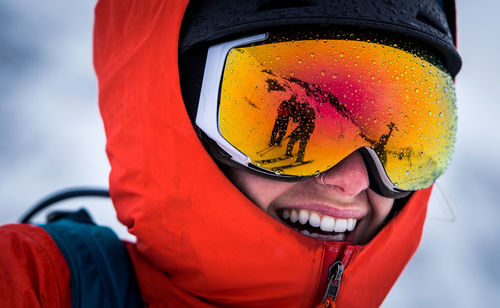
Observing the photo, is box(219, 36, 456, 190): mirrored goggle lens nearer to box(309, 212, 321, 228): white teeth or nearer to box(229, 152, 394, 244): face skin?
box(229, 152, 394, 244): face skin

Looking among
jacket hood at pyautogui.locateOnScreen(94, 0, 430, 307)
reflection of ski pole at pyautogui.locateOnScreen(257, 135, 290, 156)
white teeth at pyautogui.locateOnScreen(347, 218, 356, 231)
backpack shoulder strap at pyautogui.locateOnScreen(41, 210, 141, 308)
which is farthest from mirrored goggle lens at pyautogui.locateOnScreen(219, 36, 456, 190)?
backpack shoulder strap at pyautogui.locateOnScreen(41, 210, 141, 308)

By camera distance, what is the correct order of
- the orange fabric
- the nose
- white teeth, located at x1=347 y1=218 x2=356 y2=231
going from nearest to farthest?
the orange fabric < the nose < white teeth, located at x1=347 y1=218 x2=356 y2=231

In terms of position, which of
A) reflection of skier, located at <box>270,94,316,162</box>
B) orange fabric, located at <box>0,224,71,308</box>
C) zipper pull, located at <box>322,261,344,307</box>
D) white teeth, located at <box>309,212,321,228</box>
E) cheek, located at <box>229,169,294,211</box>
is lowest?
zipper pull, located at <box>322,261,344,307</box>

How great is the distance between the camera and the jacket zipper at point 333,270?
0.78 metres

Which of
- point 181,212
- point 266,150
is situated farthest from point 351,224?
point 181,212

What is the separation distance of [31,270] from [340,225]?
2.74ft

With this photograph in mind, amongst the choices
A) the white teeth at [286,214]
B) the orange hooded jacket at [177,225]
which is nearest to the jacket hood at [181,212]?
the orange hooded jacket at [177,225]

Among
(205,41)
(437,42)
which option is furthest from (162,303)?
(437,42)

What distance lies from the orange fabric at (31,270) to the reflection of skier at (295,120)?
0.66 metres

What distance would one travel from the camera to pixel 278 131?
0.67m

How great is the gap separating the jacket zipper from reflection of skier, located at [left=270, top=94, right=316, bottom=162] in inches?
12.5

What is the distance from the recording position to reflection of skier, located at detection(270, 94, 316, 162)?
2.16 ft

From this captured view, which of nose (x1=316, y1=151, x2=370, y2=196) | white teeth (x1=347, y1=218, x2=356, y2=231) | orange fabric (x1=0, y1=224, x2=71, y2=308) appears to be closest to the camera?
orange fabric (x1=0, y1=224, x2=71, y2=308)

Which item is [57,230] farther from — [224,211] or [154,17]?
[154,17]
